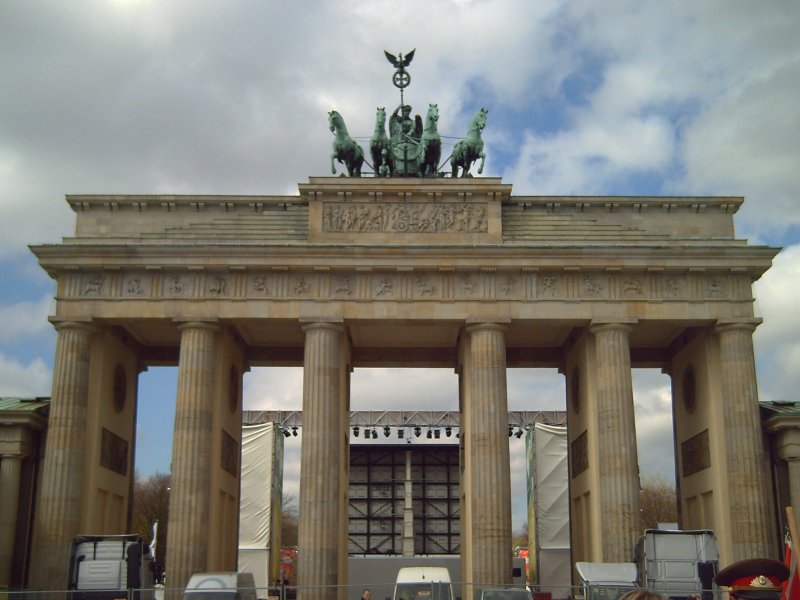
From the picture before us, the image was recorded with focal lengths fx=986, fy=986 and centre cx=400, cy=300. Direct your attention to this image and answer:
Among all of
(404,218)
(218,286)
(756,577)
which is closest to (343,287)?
(404,218)

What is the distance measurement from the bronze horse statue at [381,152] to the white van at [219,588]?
748 inches

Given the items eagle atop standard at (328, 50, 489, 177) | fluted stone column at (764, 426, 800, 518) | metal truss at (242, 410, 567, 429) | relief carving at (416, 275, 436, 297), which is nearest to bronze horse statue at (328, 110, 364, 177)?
eagle atop standard at (328, 50, 489, 177)

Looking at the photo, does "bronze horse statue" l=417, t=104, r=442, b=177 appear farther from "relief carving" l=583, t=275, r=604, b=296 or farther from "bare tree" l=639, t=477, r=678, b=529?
"bare tree" l=639, t=477, r=678, b=529

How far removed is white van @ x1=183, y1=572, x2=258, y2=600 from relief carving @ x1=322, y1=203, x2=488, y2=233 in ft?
51.6

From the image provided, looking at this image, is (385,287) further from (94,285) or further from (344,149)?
(94,285)

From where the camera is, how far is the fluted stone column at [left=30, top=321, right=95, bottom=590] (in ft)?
119

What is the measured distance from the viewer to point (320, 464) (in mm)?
37688

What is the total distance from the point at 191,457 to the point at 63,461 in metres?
4.88

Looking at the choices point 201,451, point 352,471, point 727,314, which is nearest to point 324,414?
point 201,451

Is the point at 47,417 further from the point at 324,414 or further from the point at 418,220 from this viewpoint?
the point at 418,220

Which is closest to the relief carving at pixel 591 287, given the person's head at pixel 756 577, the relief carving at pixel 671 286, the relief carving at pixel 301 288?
the relief carving at pixel 671 286

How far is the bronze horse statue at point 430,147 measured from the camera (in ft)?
136

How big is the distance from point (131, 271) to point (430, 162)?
516 inches

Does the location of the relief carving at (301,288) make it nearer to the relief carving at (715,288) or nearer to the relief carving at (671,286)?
the relief carving at (671,286)
